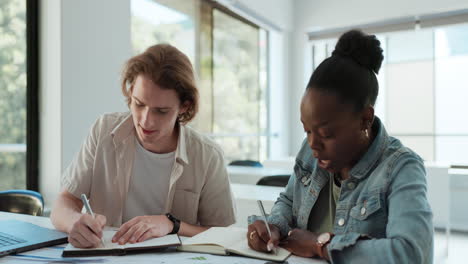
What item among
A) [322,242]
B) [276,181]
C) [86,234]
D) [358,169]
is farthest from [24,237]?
[276,181]

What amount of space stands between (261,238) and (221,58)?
391cm

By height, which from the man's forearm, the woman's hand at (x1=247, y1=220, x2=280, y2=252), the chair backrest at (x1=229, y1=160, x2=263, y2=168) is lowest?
the chair backrest at (x1=229, y1=160, x2=263, y2=168)

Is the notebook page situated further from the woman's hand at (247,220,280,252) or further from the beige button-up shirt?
the beige button-up shirt

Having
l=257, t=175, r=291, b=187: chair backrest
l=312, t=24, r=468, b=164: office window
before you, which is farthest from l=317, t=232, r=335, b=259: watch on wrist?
l=312, t=24, r=468, b=164: office window

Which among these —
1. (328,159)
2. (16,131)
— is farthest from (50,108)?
(328,159)

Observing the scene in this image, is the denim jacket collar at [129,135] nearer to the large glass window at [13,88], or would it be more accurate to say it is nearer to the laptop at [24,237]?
the laptop at [24,237]

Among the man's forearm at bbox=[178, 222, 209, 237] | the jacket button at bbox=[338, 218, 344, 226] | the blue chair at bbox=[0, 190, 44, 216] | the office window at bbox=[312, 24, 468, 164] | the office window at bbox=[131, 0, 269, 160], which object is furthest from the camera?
the office window at bbox=[312, 24, 468, 164]

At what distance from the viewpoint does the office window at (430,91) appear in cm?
481

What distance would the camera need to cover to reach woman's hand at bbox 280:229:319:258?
1.00 m

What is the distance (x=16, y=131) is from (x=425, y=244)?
2.63m

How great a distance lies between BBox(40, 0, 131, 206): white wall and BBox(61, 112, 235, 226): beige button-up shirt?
1298 mm

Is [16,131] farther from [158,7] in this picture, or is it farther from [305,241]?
[305,241]

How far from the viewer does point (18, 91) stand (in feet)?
8.81

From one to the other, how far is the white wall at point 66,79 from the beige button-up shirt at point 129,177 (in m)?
1.30
